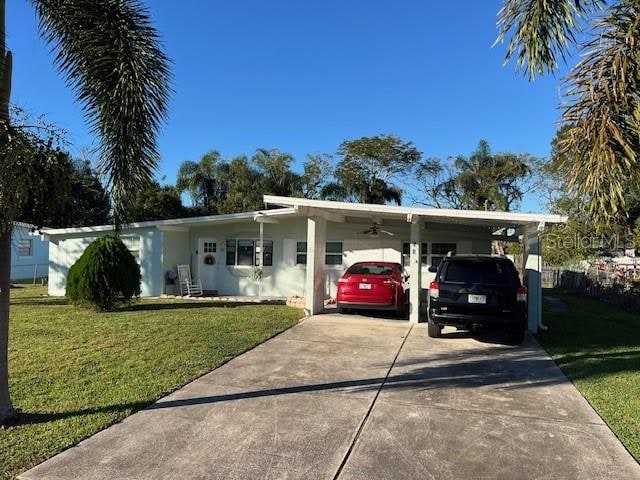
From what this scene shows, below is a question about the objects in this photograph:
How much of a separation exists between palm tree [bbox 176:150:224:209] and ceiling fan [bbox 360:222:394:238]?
26960 millimetres

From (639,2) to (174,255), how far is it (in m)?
15.3

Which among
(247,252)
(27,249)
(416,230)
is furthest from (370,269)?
(27,249)

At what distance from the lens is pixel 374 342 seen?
30.1ft

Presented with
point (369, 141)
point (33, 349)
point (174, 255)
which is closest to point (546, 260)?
point (369, 141)

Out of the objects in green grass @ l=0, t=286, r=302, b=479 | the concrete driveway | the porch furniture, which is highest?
the porch furniture

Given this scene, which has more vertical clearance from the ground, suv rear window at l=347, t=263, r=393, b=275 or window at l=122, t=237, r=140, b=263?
window at l=122, t=237, r=140, b=263

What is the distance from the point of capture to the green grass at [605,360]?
5312 mm

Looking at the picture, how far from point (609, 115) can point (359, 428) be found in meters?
4.10

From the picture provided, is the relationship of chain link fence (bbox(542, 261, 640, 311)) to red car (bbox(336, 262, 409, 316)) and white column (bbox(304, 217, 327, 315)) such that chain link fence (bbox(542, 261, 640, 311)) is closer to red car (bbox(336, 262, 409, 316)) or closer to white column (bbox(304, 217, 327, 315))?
red car (bbox(336, 262, 409, 316))

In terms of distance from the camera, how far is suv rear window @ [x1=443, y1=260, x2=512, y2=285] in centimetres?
903

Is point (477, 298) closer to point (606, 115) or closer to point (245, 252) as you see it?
point (606, 115)

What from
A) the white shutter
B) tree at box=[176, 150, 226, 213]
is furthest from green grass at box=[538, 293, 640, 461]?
tree at box=[176, 150, 226, 213]

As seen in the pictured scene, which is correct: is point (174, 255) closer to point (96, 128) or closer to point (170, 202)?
point (96, 128)

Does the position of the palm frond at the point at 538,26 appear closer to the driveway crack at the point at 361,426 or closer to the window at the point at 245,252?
the driveway crack at the point at 361,426
